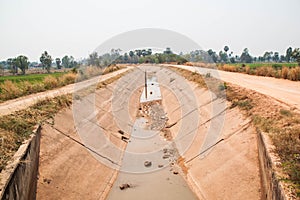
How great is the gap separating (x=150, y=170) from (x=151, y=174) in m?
0.41

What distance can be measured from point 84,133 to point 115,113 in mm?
7444

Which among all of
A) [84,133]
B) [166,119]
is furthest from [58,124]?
[166,119]

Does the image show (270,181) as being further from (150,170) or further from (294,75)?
(294,75)

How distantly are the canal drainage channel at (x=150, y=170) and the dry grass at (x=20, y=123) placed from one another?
420 cm

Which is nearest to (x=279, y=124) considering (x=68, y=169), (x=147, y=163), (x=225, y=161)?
(x=225, y=161)

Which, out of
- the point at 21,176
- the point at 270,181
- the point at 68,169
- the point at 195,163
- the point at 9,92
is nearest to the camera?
the point at 270,181

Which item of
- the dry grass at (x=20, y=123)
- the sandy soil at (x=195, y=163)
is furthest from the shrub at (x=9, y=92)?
the sandy soil at (x=195, y=163)

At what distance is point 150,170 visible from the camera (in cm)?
1280

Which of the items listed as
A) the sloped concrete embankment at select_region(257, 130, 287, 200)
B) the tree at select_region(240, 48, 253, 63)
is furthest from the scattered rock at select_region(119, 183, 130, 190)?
the tree at select_region(240, 48, 253, 63)

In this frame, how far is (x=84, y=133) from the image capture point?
559 inches

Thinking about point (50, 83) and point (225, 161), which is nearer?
point (225, 161)

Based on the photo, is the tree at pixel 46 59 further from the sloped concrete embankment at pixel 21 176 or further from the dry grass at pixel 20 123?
the sloped concrete embankment at pixel 21 176

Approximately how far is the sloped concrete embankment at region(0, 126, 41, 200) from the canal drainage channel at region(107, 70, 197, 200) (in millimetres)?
3352

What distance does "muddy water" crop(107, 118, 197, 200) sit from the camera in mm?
10534
